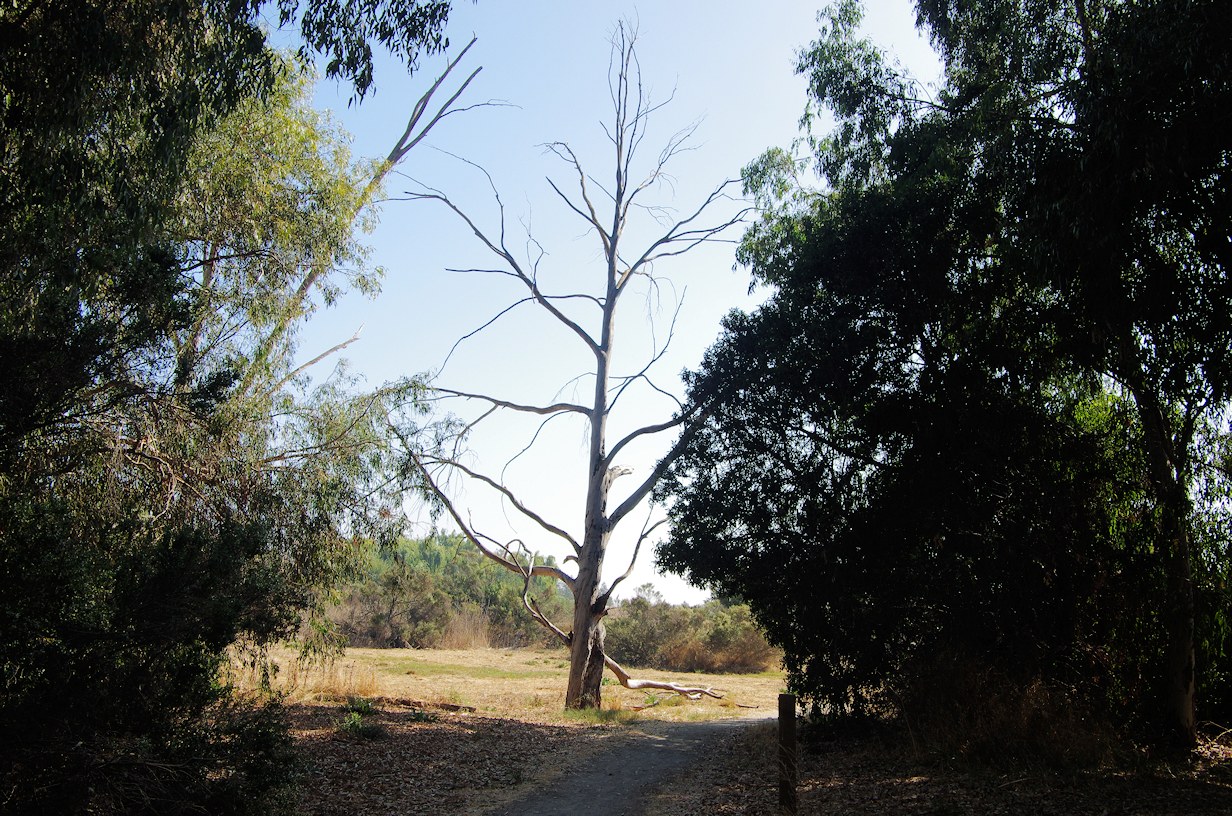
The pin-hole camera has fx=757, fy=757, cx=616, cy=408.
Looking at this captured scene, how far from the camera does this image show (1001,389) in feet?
31.2

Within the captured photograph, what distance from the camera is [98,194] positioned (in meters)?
6.73

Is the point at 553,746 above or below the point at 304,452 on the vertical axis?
below

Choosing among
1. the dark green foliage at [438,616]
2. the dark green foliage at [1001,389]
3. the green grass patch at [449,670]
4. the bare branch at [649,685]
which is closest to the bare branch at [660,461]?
the dark green foliage at [1001,389]

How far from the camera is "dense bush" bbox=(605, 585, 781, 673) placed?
31.4 metres

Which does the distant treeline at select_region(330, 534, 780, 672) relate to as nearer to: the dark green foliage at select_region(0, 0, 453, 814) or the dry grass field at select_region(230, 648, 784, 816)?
the dry grass field at select_region(230, 648, 784, 816)

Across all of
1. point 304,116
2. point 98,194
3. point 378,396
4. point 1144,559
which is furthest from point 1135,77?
point 378,396

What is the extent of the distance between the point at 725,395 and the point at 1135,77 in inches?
273

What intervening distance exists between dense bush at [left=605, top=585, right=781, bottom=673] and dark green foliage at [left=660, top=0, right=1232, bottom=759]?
2123 centimetres

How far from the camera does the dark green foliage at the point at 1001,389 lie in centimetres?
691

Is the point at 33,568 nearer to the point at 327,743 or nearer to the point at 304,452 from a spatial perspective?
the point at 327,743

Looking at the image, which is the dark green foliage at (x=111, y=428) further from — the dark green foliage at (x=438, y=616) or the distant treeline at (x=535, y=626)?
the dark green foliage at (x=438, y=616)

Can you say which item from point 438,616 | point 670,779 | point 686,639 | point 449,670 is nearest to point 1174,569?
point 670,779

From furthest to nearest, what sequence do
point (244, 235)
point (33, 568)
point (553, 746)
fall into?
point (553, 746) < point (244, 235) < point (33, 568)

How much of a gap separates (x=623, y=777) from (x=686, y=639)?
24450 millimetres
